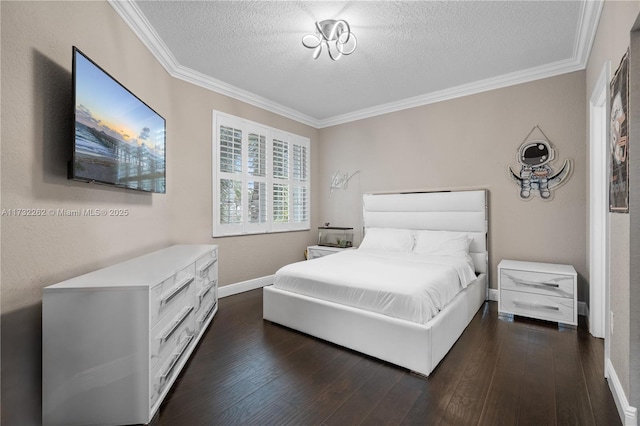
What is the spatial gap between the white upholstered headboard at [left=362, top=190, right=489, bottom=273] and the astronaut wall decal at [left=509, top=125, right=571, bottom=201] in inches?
16.7

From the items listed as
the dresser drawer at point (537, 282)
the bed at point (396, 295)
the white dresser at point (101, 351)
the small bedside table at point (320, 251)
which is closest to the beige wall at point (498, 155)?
the bed at point (396, 295)

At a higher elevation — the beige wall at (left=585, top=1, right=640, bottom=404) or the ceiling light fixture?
the ceiling light fixture

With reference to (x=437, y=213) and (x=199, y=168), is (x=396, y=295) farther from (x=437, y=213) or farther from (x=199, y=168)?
(x=199, y=168)

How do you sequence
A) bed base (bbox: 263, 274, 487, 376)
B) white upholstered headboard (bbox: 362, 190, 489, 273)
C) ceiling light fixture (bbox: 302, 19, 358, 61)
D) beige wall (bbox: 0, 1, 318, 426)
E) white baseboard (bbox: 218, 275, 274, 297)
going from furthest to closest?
white baseboard (bbox: 218, 275, 274, 297) → white upholstered headboard (bbox: 362, 190, 489, 273) → ceiling light fixture (bbox: 302, 19, 358, 61) → bed base (bbox: 263, 274, 487, 376) → beige wall (bbox: 0, 1, 318, 426)

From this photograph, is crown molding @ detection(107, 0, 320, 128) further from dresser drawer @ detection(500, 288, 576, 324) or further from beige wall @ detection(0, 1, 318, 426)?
dresser drawer @ detection(500, 288, 576, 324)

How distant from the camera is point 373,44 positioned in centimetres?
293

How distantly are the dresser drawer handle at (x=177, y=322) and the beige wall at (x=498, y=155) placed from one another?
10.7ft

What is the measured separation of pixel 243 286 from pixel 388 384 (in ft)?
8.64

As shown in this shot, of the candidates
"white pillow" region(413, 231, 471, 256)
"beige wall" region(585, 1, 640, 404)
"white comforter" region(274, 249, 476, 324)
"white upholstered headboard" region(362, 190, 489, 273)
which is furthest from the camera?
"white upholstered headboard" region(362, 190, 489, 273)

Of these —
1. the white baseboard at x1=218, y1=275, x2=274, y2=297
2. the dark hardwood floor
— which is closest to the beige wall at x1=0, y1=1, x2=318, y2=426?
the dark hardwood floor

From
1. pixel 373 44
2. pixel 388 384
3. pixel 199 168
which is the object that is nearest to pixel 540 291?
pixel 388 384

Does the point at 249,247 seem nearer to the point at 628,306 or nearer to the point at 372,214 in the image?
the point at 372,214

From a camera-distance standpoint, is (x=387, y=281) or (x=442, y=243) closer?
(x=387, y=281)

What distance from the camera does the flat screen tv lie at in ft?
5.77
